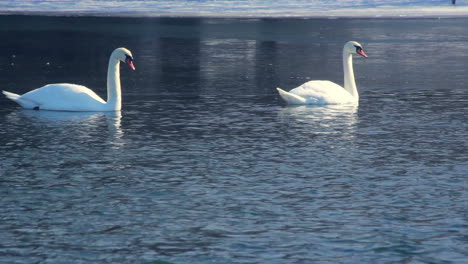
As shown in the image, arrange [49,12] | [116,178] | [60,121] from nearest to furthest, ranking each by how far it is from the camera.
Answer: [116,178] < [60,121] < [49,12]

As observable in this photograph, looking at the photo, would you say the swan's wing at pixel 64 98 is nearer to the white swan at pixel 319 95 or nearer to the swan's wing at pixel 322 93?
the white swan at pixel 319 95

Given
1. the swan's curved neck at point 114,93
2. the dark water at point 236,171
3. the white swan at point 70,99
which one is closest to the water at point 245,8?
the dark water at point 236,171

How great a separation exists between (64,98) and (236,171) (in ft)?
22.5

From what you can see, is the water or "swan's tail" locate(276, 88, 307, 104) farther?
the water

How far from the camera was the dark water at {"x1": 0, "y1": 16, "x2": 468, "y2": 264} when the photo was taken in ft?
30.6

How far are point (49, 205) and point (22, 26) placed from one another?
131ft

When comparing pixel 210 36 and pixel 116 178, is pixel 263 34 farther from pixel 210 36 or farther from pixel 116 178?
pixel 116 178

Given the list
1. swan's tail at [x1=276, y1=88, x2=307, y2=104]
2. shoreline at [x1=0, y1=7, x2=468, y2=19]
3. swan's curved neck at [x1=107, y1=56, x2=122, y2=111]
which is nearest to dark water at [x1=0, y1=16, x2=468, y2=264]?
swan's tail at [x1=276, y1=88, x2=307, y2=104]

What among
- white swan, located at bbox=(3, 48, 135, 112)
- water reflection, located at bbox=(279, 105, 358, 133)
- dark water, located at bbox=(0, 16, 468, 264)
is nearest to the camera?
dark water, located at bbox=(0, 16, 468, 264)

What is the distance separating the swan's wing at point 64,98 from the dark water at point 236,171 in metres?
0.24

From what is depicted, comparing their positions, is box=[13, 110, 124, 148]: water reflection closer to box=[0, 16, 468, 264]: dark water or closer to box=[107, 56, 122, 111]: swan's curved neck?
box=[0, 16, 468, 264]: dark water

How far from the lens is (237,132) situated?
→ 52.9ft

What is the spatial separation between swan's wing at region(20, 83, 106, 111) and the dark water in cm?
24

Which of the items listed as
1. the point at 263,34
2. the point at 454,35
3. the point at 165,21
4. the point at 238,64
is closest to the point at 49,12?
the point at 165,21
